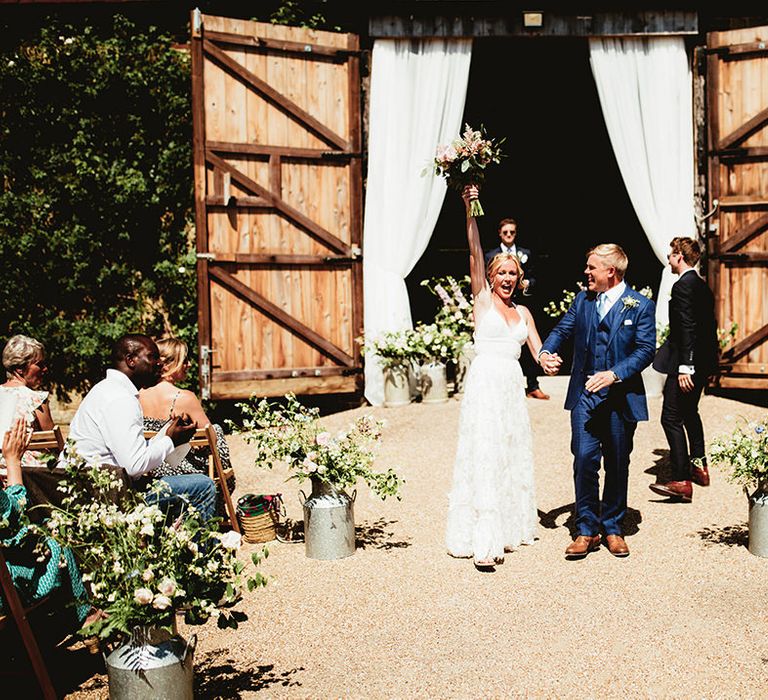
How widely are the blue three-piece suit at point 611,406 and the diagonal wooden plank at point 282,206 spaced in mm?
3735

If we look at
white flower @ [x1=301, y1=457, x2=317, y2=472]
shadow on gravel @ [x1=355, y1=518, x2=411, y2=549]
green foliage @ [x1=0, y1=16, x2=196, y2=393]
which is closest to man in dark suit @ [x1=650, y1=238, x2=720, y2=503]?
shadow on gravel @ [x1=355, y1=518, x2=411, y2=549]

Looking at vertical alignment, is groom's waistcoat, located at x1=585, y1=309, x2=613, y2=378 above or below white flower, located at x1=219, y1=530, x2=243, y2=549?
above

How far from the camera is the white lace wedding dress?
4.73 meters

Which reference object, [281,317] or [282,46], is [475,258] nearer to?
[281,317]

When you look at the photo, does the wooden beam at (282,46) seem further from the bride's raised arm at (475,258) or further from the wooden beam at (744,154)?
the bride's raised arm at (475,258)

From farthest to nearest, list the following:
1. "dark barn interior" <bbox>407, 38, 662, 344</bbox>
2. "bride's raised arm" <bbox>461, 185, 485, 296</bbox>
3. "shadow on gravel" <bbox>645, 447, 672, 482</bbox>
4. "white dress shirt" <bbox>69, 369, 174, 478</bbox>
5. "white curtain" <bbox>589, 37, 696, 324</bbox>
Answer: "dark barn interior" <bbox>407, 38, 662, 344</bbox>
"white curtain" <bbox>589, 37, 696, 324</bbox>
"shadow on gravel" <bbox>645, 447, 672, 482</bbox>
"bride's raised arm" <bbox>461, 185, 485, 296</bbox>
"white dress shirt" <bbox>69, 369, 174, 478</bbox>

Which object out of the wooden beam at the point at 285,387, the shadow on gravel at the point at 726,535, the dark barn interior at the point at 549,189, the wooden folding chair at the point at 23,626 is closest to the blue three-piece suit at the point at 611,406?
the shadow on gravel at the point at 726,535

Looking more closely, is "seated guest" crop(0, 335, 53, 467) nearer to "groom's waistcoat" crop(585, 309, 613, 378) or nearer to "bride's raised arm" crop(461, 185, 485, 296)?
"bride's raised arm" crop(461, 185, 485, 296)

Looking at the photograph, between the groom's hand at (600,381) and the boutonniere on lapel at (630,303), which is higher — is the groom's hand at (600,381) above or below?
below

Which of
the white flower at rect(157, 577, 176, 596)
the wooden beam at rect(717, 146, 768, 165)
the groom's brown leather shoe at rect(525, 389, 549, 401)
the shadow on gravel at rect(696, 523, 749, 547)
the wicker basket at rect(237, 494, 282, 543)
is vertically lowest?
the shadow on gravel at rect(696, 523, 749, 547)

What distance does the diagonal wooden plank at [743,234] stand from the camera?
825 centimetres

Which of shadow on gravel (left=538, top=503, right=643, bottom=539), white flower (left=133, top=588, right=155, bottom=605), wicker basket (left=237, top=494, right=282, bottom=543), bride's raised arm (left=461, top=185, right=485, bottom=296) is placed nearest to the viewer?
white flower (left=133, top=588, right=155, bottom=605)

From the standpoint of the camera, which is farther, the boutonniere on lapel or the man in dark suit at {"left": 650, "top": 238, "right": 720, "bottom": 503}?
the man in dark suit at {"left": 650, "top": 238, "right": 720, "bottom": 503}

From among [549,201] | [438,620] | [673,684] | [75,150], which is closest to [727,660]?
[673,684]
